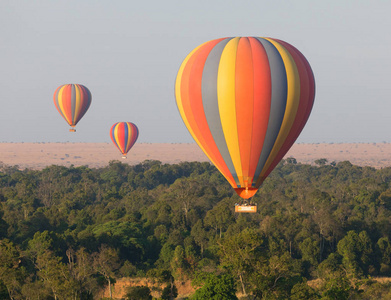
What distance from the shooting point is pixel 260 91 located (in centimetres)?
3128

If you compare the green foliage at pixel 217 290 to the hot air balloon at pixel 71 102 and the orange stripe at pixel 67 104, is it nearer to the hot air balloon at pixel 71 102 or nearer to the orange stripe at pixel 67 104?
the hot air balloon at pixel 71 102

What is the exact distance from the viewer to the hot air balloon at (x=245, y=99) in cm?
3130

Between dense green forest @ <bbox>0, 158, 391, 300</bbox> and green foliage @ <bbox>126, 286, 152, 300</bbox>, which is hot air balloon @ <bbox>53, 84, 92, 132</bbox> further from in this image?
green foliage @ <bbox>126, 286, 152, 300</bbox>

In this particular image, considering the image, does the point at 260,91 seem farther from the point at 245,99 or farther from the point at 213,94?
the point at 213,94

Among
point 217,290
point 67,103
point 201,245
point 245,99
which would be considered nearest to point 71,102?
point 67,103

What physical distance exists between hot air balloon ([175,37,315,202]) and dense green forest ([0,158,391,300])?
35.6 ft

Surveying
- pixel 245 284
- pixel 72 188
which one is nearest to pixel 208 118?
pixel 245 284

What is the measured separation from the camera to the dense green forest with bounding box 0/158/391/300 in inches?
1644

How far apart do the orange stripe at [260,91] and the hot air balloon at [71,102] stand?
2008 inches

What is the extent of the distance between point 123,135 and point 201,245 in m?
38.9

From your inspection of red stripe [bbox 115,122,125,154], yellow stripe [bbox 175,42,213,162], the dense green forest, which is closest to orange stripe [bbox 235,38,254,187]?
Result: yellow stripe [bbox 175,42,213,162]

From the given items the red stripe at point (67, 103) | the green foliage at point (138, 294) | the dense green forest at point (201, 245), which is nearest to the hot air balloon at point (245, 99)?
the dense green forest at point (201, 245)

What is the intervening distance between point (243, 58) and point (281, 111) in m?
3.25

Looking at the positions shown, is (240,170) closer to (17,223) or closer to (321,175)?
(17,223)
